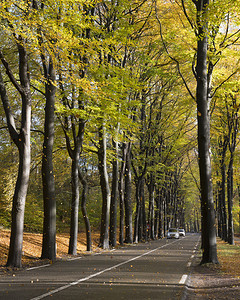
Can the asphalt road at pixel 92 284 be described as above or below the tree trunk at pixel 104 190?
below

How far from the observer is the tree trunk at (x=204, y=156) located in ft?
43.8

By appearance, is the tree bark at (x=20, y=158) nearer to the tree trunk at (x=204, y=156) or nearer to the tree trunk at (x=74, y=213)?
the tree trunk at (x=74, y=213)

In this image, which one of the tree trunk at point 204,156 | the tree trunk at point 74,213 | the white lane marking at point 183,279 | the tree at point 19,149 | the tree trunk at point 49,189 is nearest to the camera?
the white lane marking at point 183,279

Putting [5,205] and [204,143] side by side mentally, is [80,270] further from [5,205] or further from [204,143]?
[5,205]

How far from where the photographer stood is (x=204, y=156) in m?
14.1

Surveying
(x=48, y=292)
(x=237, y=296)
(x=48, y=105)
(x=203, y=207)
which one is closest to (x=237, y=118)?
(x=203, y=207)

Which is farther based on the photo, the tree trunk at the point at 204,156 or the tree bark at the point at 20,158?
the tree trunk at the point at 204,156

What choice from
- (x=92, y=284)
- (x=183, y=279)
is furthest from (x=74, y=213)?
(x=92, y=284)

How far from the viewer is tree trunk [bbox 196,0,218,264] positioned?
1336cm

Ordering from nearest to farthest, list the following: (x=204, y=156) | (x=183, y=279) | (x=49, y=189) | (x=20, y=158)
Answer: (x=183, y=279)
(x=20, y=158)
(x=204, y=156)
(x=49, y=189)

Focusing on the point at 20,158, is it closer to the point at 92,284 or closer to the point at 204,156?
the point at 92,284

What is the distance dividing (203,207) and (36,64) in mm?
10655

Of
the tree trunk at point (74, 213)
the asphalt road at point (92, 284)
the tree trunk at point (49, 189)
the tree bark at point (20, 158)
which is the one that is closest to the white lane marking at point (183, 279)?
the asphalt road at point (92, 284)

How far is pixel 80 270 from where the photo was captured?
1145cm
